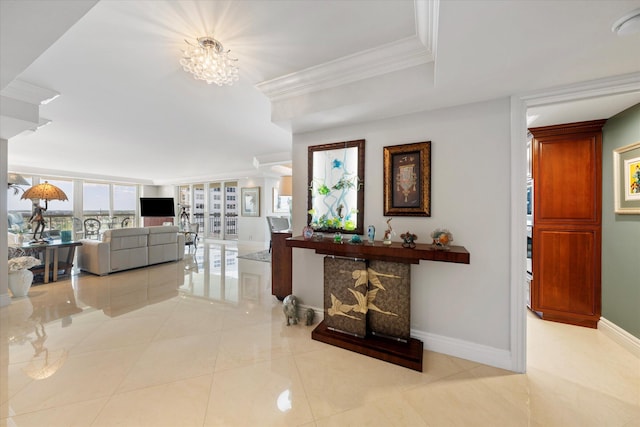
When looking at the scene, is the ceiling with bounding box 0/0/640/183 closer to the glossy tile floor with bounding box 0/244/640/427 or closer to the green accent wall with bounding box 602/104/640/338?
the green accent wall with bounding box 602/104/640/338

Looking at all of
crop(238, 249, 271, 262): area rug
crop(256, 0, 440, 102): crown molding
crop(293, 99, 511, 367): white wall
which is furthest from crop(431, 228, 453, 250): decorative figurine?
crop(238, 249, 271, 262): area rug

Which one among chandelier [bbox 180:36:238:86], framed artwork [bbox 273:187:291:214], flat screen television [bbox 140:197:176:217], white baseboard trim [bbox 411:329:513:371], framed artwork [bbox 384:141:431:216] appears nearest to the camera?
chandelier [bbox 180:36:238:86]

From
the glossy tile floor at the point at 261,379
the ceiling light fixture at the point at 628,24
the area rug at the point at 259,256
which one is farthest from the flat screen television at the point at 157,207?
the ceiling light fixture at the point at 628,24

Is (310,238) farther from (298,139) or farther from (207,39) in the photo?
(207,39)

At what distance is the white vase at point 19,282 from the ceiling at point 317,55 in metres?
1.85

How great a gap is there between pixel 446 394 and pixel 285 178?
383 cm

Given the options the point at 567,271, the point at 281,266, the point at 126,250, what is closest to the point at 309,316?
the point at 281,266

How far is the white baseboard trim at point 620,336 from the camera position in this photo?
2000mm

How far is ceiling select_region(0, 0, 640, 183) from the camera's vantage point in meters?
1.23

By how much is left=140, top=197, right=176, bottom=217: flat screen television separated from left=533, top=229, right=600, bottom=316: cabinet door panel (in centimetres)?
992

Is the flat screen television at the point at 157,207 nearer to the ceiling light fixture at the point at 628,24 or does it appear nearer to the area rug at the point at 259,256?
the area rug at the point at 259,256

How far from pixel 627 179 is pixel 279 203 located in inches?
299

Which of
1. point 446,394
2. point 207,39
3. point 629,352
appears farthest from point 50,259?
point 629,352

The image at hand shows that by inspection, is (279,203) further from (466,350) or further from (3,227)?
(466,350)
